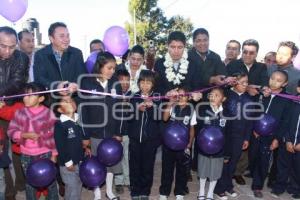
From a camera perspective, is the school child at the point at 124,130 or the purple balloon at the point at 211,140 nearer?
the purple balloon at the point at 211,140

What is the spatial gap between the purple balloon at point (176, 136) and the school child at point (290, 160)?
5.49ft

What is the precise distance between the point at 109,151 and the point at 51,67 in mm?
1332

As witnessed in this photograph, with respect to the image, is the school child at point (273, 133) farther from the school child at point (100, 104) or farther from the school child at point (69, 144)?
the school child at point (69, 144)

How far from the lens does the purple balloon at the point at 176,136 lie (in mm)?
3846

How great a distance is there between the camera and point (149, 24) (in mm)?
30156

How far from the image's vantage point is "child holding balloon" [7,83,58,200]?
11.6ft

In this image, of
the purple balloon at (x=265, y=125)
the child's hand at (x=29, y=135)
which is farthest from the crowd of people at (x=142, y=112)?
the purple balloon at (x=265, y=125)

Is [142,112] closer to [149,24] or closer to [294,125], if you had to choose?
[294,125]

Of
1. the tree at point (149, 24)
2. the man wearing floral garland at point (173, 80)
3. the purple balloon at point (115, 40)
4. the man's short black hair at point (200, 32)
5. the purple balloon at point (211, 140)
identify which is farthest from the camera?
the tree at point (149, 24)

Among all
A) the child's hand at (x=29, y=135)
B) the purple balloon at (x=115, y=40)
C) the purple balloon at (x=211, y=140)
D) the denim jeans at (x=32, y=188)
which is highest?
the purple balloon at (x=115, y=40)

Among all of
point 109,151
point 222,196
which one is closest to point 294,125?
point 222,196

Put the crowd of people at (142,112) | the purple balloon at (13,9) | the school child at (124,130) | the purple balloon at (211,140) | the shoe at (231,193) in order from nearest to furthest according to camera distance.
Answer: the crowd of people at (142,112) < the purple balloon at (211,140) < the school child at (124,130) < the shoe at (231,193) < the purple balloon at (13,9)

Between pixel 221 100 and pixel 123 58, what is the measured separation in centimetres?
241

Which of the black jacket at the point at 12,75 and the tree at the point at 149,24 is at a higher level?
the tree at the point at 149,24
